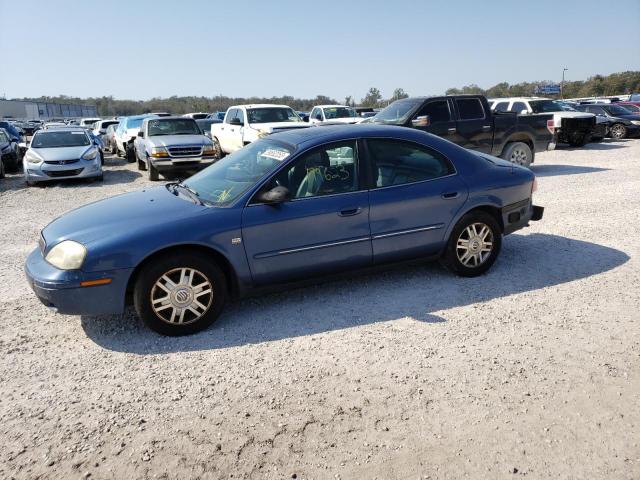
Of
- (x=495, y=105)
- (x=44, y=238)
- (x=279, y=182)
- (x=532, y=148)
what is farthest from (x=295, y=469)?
(x=495, y=105)

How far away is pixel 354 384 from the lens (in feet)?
10.7

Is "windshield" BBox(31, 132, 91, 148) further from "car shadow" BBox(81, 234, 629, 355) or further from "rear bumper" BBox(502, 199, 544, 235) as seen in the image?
"rear bumper" BBox(502, 199, 544, 235)

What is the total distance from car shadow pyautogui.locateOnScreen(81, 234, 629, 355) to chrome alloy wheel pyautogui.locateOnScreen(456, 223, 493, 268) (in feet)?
0.64

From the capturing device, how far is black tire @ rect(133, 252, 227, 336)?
3809mm

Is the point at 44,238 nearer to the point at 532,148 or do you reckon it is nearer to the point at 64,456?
the point at 64,456

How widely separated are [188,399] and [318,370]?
883mm

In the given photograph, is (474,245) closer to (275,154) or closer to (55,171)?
(275,154)

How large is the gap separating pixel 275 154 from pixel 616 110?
2253cm

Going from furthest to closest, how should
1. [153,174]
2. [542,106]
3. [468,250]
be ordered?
1. [542,106]
2. [153,174]
3. [468,250]

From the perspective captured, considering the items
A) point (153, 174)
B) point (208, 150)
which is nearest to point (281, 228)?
point (208, 150)

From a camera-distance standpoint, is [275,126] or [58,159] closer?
[58,159]

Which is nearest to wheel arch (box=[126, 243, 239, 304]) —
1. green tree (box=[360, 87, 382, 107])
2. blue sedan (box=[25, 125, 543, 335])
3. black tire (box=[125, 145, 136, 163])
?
blue sedan (box=[25, 125, 543, 335])

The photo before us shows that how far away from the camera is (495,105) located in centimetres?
1780

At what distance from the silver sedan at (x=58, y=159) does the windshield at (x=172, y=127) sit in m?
1.66
